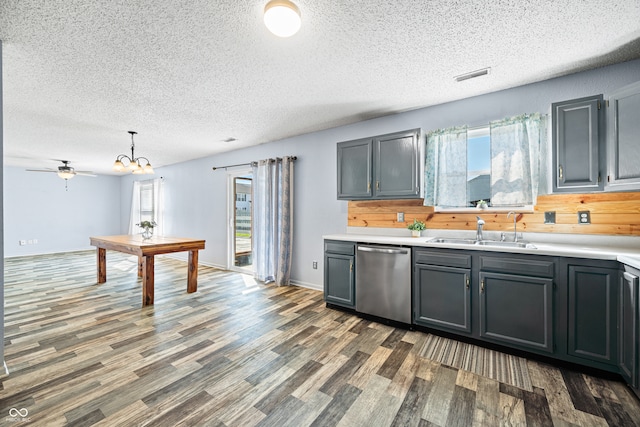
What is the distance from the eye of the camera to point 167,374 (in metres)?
1.97

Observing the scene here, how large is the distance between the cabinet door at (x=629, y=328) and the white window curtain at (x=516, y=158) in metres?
0.98

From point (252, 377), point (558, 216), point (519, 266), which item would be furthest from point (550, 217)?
point (252, 377)

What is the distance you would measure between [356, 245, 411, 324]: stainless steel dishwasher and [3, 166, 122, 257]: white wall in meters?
8.83

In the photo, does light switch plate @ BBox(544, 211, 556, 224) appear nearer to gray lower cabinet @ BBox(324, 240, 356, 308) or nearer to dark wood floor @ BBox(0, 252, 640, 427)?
dark wood floor @ BBox(0, 252, 640, 427)

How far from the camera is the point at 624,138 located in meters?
1.91

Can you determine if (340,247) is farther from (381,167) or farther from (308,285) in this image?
(308,285)

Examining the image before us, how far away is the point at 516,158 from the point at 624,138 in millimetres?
729

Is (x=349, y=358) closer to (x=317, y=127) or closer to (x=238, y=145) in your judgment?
(x=317, y=127)

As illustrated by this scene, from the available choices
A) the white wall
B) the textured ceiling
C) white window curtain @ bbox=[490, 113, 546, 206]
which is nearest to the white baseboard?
the textured ceiling

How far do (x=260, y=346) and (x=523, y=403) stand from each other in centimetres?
194

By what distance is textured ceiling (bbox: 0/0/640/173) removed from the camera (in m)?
1.65

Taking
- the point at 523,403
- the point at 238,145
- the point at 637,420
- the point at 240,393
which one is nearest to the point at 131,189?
the point at 238,145

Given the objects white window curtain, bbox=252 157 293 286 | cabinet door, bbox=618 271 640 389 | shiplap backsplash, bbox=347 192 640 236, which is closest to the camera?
cabinet door, bbox=618 271 640 389

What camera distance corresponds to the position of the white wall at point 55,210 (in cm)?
672
